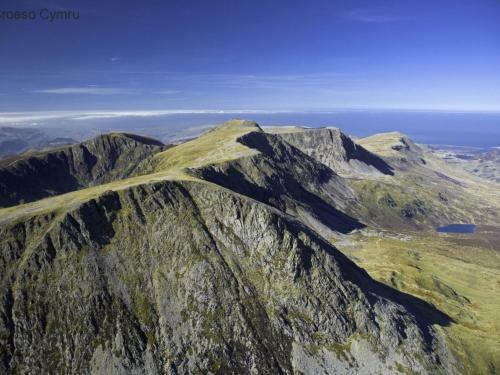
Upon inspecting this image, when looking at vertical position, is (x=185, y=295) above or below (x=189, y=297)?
above

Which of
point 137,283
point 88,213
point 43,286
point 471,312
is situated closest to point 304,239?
point 137,283

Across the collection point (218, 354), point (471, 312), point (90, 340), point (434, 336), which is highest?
point (90, 340)

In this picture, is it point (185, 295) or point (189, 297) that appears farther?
point (185, 295)

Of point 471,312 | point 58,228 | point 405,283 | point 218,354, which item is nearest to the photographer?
point 218,354

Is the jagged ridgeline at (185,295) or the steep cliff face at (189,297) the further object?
the jagged ridgeline at (185,295)

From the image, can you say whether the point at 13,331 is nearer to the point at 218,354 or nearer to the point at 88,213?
the point at 88,213
